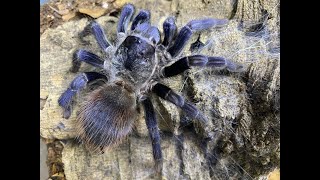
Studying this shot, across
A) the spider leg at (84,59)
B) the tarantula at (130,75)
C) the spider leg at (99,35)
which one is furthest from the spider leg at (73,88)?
the spider leg at (99,35)

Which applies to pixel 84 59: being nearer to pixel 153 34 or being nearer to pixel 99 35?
pixel 99 35

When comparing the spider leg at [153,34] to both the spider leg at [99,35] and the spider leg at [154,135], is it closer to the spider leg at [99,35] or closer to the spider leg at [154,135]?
the spider leg at [99,35]

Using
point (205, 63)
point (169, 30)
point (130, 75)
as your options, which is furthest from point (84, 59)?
point (205, 63)

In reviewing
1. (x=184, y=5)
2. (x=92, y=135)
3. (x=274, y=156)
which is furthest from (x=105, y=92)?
(x=274, y=156)

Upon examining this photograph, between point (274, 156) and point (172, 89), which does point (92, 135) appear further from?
point (274, 156)

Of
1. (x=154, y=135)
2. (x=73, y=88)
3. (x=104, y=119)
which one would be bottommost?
(x=154, y=135)

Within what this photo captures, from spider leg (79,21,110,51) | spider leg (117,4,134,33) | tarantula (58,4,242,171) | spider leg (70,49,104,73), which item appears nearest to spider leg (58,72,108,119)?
tarantula (58,4,242,171)
